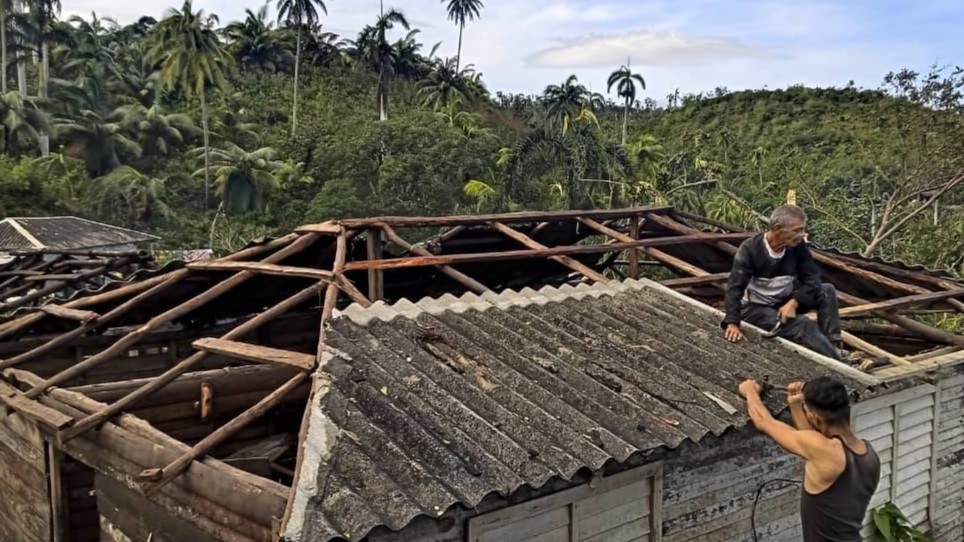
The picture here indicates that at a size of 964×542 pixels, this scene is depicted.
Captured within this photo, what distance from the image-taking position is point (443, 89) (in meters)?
52.4

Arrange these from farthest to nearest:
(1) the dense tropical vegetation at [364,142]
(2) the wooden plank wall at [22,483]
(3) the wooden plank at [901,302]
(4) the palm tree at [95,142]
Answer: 1. (4) the palm tree at [95,142]
2. (1) the dense tropical vegetation at [364,142]
3. (3) the wooden plank at [901,302]
4. (2) the wooden plank wall at [22,483]

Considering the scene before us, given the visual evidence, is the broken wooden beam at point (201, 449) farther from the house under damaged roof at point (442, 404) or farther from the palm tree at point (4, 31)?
the palm tree at point (4, 31)

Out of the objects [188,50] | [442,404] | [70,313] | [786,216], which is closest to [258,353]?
[442,404]

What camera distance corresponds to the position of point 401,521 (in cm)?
345

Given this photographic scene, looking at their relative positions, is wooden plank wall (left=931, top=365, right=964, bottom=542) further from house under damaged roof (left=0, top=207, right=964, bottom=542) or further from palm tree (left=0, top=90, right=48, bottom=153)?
palm tree (left=0, top=90, right=48, bottom=153)

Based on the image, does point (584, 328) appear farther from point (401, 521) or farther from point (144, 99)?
point (144, 99)

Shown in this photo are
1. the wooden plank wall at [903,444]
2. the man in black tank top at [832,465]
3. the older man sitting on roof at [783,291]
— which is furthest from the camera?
the wooden plank wall at [903,444]

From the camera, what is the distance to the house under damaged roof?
13.4 ft

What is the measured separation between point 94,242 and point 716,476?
2437cm

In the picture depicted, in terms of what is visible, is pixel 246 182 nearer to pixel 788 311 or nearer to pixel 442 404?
pixel 788 311

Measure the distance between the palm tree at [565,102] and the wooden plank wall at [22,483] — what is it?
42.3 metres

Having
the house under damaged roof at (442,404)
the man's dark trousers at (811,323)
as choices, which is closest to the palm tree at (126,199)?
the house under damaged roof at (442,404)

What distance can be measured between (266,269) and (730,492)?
431cm

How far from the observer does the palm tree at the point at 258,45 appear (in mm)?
57812
